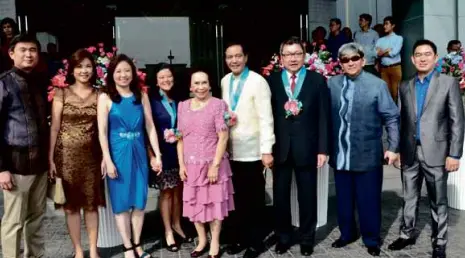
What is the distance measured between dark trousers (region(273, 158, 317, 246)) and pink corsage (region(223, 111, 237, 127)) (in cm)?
62

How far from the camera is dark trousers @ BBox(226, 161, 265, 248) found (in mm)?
4621

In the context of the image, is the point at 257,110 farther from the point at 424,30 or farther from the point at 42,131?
the point at 424,30

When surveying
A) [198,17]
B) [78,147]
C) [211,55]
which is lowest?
[78,147]

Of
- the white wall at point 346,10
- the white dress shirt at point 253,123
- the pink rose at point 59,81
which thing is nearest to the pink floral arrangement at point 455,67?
the white dress shirt at point 253,123

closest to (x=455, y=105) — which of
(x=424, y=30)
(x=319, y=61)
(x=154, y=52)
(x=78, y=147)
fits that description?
(x=319, y=61)

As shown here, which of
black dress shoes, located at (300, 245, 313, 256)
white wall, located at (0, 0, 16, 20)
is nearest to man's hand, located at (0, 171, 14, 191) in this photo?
black dress shoes, located at (300, 245, 313, 256)

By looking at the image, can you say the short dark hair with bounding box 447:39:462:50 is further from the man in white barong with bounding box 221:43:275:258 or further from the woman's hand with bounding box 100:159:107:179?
the woman's hand with bounding box 100:159:107:179

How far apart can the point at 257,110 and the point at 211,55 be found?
696 cm

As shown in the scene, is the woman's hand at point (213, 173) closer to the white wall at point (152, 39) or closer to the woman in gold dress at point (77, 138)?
the woman in gold dress at point (77, 138)

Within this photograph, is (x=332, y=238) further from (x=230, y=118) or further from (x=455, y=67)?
(x=455, y=67)

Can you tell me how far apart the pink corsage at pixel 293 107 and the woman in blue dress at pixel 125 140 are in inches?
48.9

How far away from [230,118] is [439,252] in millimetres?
2208

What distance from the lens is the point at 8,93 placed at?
12.9 feet

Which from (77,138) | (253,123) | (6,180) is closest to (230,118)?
(253,123)
